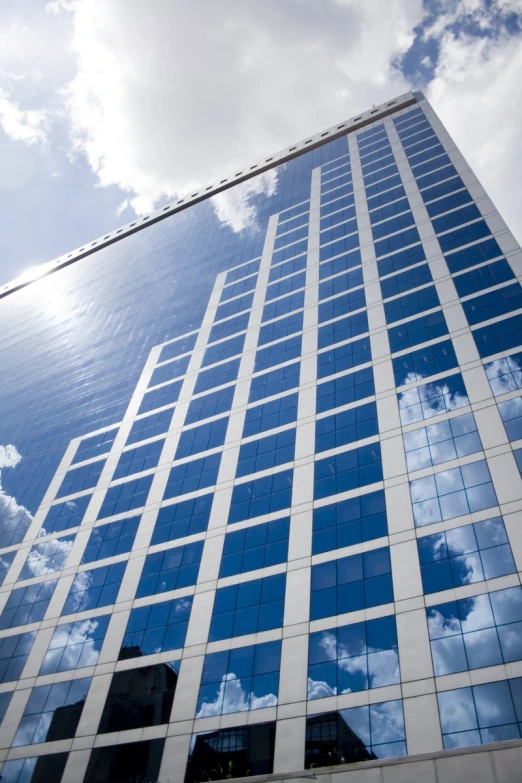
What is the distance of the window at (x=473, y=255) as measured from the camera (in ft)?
185

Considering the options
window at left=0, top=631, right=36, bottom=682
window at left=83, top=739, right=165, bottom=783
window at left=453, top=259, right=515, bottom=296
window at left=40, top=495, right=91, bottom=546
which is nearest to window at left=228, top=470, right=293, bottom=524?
window at left=83, top=739, right=165, bottom=783

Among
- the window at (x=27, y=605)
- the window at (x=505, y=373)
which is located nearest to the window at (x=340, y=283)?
the window at (x=505, y=373)

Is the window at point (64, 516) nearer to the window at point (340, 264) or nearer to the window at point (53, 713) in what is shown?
the window at point (53, 713)

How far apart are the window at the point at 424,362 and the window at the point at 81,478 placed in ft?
107

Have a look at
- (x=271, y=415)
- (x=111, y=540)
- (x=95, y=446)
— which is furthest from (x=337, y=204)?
(x=111, y=540)

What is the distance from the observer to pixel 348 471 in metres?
44.6

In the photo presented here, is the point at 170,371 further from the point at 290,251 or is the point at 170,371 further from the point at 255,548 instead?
the point at 255,548

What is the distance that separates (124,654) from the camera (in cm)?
4175

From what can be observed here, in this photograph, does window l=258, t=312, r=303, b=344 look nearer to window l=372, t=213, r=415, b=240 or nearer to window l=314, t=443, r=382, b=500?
window l=372, t=213, r=415, b=240

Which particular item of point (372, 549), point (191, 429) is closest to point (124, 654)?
point (372, 549)

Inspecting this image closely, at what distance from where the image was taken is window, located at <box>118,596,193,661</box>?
41.0 metres

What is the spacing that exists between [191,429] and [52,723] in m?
27.7

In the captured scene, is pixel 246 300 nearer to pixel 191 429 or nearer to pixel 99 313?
pixel 191 429

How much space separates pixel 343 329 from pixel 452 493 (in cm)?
2417
